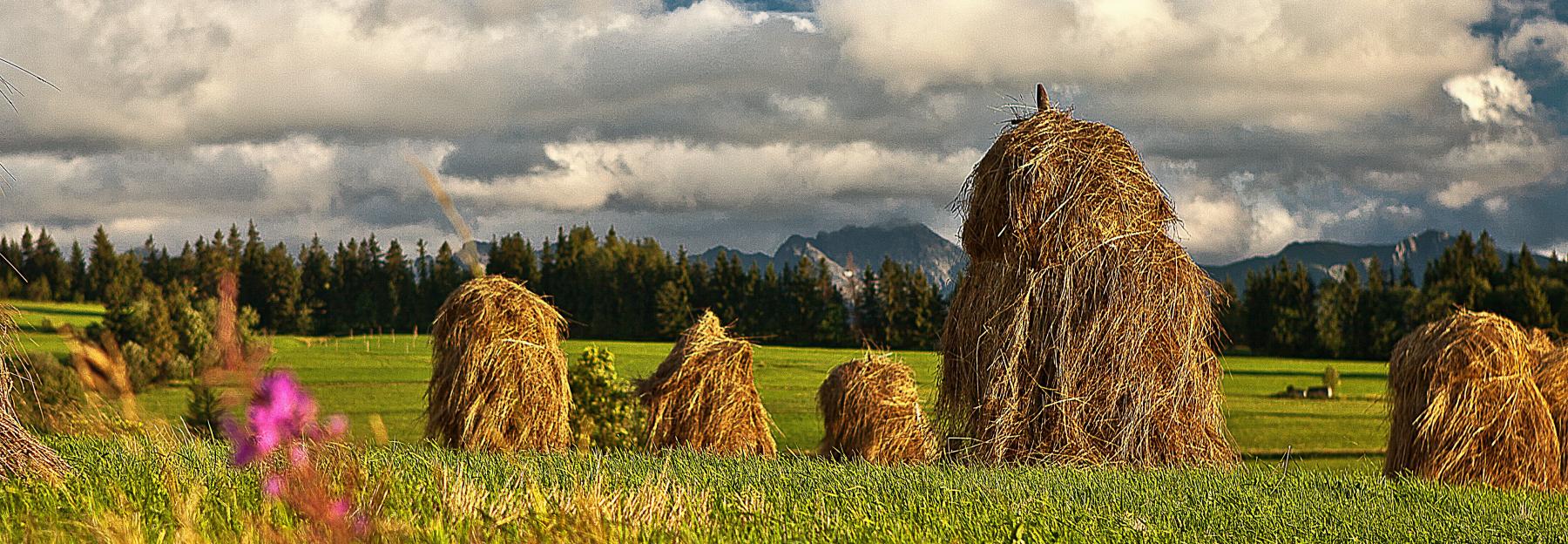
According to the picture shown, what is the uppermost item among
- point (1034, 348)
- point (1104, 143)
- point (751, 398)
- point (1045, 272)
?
point (1104, 143)

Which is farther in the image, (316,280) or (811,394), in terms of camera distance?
(316,280)

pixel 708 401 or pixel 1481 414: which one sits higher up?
pixel 1481 414

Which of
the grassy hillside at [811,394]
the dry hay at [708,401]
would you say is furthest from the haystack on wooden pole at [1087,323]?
the grassy hillside at [811,394]

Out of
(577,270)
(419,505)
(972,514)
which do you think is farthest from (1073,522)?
(577,270)

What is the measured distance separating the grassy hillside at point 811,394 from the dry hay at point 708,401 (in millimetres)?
9170

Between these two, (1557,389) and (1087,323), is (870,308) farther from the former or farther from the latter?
(1087,323)

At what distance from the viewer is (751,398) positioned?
54.4 ft

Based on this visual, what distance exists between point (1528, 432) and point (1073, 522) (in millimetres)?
7866

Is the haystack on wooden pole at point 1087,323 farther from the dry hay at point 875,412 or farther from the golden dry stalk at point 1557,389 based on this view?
the dry hay at point 875,412

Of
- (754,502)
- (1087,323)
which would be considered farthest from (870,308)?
(754,502)

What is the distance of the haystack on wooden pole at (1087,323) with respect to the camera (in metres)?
9.00

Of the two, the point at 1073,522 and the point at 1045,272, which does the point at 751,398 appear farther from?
the point at 1073,522

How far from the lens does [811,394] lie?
47219 mm

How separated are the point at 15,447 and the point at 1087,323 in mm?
7383
